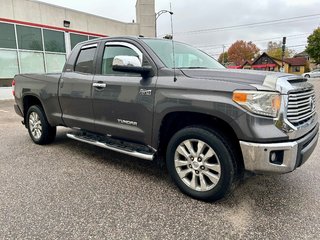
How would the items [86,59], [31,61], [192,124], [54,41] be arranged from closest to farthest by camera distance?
[192,124] < [86,59] < [31,61] < [54,41]

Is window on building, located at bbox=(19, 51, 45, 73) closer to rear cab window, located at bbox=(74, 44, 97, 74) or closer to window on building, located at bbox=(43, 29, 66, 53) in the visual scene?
window on building, located at bbox=(43, 29, 66, 53)

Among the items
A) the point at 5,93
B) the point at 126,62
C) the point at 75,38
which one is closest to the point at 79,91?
the point at 126,62

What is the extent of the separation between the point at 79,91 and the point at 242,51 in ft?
310

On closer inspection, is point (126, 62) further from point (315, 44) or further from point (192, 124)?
point (315, 44)

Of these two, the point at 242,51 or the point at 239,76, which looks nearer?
the point at 239,76

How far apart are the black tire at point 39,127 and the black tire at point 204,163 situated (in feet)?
9.67

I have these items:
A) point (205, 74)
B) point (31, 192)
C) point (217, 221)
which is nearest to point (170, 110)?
point (205, 74)

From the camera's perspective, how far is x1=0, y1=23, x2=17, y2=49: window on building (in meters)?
13.2

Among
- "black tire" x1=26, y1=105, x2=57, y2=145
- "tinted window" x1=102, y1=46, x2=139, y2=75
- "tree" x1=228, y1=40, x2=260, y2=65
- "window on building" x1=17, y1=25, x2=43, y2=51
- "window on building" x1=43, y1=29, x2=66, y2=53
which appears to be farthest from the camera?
"tree" x1=228, y1=40, x2=260, y2=65

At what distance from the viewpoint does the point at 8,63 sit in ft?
44.8

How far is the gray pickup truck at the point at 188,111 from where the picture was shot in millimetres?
2447

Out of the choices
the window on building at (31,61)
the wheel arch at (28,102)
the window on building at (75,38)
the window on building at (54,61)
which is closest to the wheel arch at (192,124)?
the wheel arch at (28,102)

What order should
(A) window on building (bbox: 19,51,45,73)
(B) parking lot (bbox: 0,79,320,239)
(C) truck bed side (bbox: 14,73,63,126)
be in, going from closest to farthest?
(B) parking lot (bbox: 0,79,320,239)
(C) truck bed side (bbox: 14,73,63,126)
(A) window on building (bbox: 19,51,45,73)

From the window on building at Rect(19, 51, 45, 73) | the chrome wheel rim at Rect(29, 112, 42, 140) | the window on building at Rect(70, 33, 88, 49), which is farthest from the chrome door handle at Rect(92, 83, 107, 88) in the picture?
the window on building at Rect(70, 33, 88, 49)
